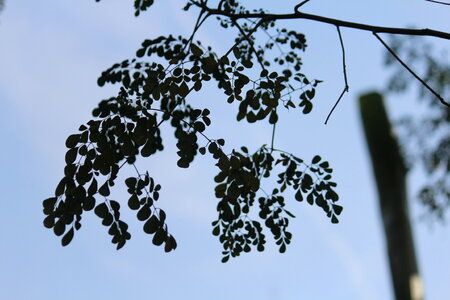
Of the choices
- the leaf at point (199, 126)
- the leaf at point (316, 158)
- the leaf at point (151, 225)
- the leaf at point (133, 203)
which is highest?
the leaf at point (316, 158)

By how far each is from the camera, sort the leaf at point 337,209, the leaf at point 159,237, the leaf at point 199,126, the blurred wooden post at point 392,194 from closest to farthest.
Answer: the leaf at point 159,237, the leaf at point 199,126, the leaf at point 337,209, the blurred wooden post at point 392,194

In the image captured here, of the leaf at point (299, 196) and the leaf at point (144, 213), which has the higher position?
the leaf at point (299, 196)

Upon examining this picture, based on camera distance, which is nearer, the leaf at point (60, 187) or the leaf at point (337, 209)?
the leaf at point (60, 187)

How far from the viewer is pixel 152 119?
1455 mm

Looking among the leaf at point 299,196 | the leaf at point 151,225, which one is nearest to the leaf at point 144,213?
the leaf at point 151,225

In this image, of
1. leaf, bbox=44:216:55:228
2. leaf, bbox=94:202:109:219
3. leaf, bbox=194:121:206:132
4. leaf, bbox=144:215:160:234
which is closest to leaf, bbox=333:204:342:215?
leaf, bbox=194:121:206:132

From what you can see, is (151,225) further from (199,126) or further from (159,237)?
(199,126)

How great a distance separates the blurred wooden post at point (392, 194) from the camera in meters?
5.15

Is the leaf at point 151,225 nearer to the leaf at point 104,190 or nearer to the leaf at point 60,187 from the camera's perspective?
the leaf at point 104,190

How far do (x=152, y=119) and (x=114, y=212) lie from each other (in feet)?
0.77

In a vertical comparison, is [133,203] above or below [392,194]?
below

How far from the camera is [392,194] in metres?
5.77

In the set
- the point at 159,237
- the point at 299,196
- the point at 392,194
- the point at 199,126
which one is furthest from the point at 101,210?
the point at 392,194

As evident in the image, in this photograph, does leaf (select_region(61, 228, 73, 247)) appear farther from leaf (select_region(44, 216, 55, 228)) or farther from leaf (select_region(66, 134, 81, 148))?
leaf (select_region(66, 134, 81, 148))
